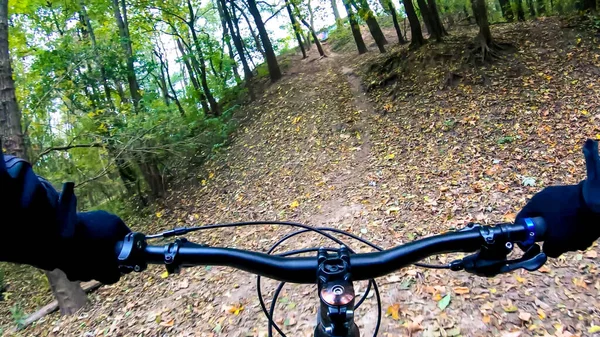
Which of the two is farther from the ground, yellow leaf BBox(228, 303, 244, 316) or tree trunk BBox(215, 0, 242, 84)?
tree trunk BBox(215, 0, 242, 84)

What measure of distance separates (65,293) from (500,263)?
7.42 meters

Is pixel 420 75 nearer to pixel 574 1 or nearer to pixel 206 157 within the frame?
pixel 574 1

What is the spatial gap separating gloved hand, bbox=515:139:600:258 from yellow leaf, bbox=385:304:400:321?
121 inches

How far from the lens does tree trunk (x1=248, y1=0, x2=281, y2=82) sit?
16.1m

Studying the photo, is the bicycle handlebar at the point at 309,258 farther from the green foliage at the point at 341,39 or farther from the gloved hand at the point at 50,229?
the green foliage at the point at 341,39

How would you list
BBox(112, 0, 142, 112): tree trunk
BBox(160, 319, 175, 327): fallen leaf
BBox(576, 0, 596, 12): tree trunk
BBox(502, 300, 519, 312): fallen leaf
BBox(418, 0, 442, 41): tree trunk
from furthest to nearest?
BBox(418, 0, 442, 41): tree trunk → BBox(112, 0, 142, 112): tree trunk → BBox(576, 0, 596, 12): tree trunk → BBox(160, 319, 175, 327): fallen leaf → BBox(502, 300, 519, 312): fallen leaf

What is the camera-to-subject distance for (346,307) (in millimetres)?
993

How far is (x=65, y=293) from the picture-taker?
21.1ft

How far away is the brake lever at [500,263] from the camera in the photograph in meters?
Result: 1.16

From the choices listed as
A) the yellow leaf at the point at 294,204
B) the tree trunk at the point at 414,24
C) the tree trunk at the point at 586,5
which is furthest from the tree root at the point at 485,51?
the yellow leaf at the point at 294,204

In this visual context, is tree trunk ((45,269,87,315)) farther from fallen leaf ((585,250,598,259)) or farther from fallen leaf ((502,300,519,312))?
fallen leaf ((585,250,598,259))

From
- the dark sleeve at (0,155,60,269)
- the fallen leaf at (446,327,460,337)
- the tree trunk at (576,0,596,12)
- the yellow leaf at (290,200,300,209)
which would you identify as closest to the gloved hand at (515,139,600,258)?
the dark sleeve at (0,155,60,269)

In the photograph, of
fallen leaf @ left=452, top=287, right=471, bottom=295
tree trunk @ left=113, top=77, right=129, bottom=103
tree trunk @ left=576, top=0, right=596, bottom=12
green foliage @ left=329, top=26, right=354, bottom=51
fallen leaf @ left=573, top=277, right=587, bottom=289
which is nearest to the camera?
fallen leaf @ left=573, top=277, right=587, bottom=289

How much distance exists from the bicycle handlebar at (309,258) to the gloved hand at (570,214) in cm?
4
